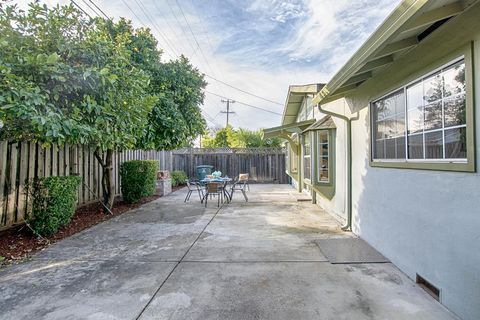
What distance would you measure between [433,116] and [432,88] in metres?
0.32

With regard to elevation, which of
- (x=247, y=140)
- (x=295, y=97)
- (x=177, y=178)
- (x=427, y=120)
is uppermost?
(x=295, y=97)

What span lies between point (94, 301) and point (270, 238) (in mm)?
3103

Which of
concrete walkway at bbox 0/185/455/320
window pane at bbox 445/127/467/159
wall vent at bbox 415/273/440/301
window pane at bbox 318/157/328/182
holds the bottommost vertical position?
concrete walkway at bbox 0/185/455/320

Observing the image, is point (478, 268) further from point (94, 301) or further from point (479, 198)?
point (94, 301)

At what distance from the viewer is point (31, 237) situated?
4.99 meters

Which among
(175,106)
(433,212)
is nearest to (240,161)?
(175,106)

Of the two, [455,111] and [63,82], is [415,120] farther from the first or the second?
[63,82]

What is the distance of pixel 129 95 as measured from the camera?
5512mm

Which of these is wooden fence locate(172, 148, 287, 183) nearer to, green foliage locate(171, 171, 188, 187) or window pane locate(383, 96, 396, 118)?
green foliage locate(171, 171, 188, 187)

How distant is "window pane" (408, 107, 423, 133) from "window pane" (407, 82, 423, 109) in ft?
0.21

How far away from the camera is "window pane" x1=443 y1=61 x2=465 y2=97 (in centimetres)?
259

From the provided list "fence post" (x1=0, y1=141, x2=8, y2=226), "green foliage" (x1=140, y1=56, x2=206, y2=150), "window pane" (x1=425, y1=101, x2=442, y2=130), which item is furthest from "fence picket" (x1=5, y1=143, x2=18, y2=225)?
"window pane" (x1=425, y1=101, x2=442, y2=130)

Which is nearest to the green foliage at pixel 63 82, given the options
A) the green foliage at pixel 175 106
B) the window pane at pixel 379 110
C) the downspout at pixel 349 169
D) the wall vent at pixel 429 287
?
the green foliage at pixel 175 106

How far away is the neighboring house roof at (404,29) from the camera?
2.27 meters
